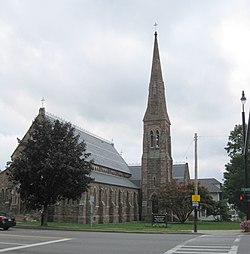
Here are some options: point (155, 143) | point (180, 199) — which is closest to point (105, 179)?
point (180, 199)

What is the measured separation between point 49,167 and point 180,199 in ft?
82.3

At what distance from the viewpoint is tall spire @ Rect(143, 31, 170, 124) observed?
66312mm

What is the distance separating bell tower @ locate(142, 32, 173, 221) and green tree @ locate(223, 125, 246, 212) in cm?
1031

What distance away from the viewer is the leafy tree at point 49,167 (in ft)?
113

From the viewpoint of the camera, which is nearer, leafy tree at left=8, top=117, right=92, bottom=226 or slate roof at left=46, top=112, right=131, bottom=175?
leafy tree at left=8, top=117, right=92, bottom=226

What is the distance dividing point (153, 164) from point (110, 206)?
508 inches

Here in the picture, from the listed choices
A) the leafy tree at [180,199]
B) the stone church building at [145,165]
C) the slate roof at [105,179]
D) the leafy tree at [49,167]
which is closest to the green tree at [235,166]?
the leafy tree at [180,199]

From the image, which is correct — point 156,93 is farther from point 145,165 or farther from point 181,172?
point 181,172

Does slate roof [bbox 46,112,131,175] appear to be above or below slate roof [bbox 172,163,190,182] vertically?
above

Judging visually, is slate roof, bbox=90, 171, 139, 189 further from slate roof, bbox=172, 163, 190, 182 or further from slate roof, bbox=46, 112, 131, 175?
slate roof, bbox=172, 163, 190, 182

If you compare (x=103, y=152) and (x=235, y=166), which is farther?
(x=103, y=152)

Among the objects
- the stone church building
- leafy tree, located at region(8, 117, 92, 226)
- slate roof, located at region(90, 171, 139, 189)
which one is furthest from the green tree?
leafy tree, located at region(8, 117, 92, 226)

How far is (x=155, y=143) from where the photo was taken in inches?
2625

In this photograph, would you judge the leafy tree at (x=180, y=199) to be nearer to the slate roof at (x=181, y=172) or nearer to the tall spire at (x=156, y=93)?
the tall spire at (x=156, y=93)
